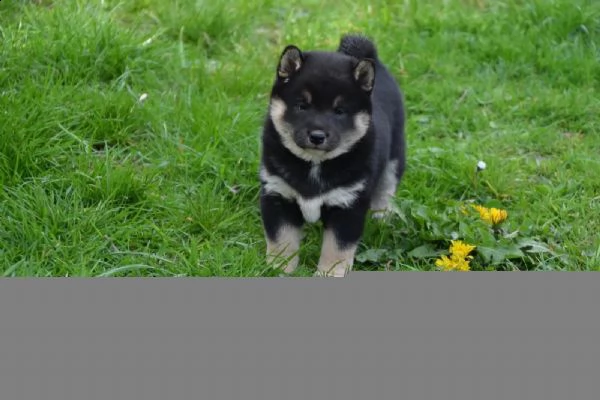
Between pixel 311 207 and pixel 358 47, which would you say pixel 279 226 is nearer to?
pixel 311 207

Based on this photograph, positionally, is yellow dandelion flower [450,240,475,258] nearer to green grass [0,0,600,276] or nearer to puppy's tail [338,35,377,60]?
green grass [0,0,600,276]

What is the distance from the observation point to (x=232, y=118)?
5.39m

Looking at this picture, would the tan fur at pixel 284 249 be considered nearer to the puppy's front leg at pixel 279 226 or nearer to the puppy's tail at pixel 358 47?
the puppy's front leg at pixel 279 226

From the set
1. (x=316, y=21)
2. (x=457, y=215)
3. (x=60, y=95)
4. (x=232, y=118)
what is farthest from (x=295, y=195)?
(x=316, y=21)

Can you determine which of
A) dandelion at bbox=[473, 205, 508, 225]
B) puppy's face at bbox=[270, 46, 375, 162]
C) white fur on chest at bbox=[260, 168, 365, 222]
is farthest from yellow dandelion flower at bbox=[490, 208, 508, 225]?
puppy's face at bbox=[270, 46, 375, 162]

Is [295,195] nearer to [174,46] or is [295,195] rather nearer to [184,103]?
[184,103]

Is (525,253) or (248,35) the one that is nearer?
(525,253)

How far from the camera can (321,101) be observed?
4.08 m

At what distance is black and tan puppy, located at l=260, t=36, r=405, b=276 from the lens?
4078mm

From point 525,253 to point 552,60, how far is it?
93.4 inches

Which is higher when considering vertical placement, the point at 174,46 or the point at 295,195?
the point at 295,195

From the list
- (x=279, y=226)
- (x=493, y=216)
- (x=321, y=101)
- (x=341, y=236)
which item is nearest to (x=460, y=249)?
(x=493, y=216)

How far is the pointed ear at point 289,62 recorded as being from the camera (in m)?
4.09

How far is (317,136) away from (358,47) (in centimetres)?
100
